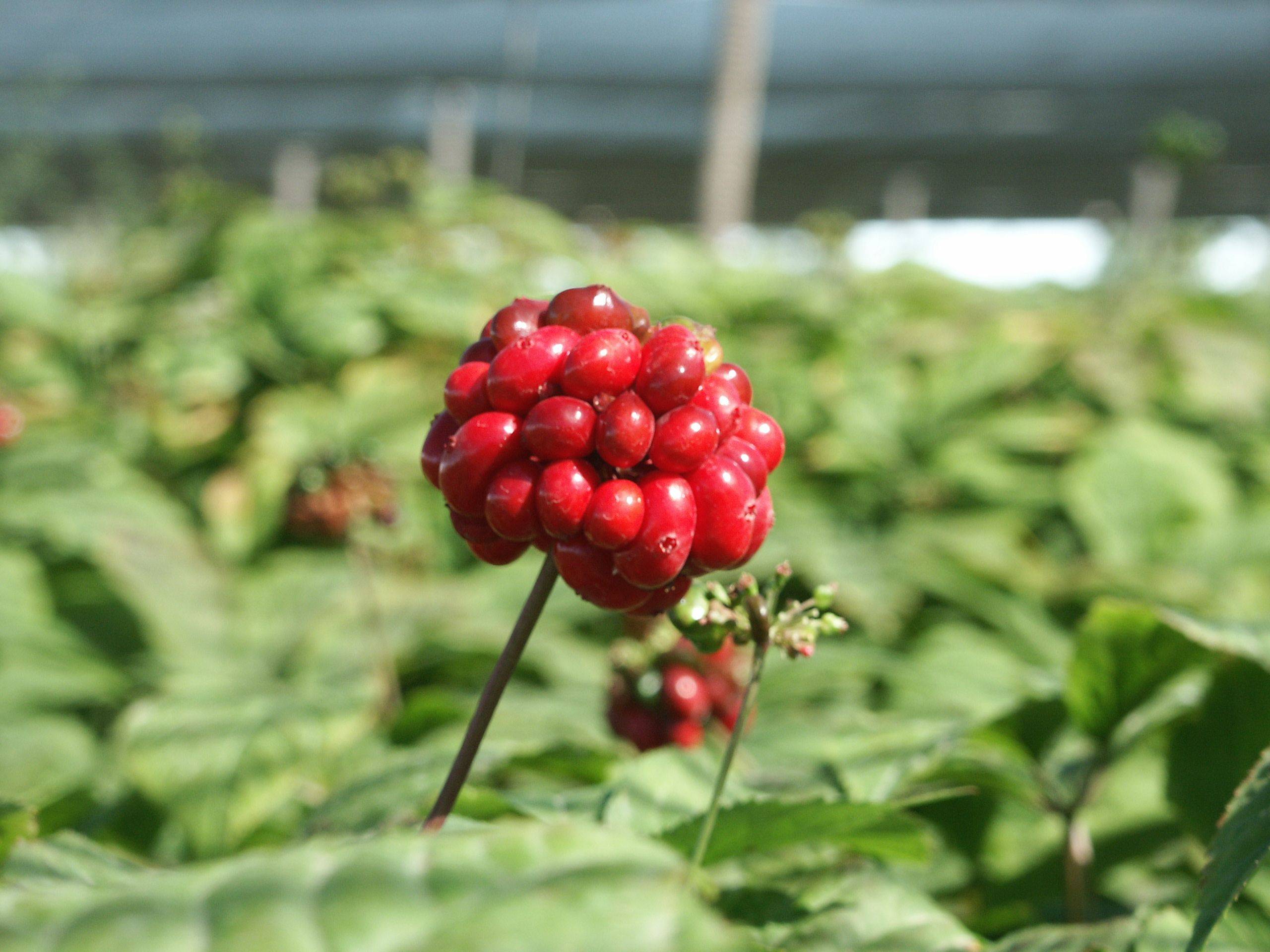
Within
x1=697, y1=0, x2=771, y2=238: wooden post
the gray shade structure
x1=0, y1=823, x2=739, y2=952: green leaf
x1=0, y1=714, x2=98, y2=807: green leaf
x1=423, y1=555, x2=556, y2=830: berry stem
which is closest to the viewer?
x1=0, y1=823, x2=739, y2=952: green leaf

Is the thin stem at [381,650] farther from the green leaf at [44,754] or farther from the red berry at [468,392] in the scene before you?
the red berry at [468,392]

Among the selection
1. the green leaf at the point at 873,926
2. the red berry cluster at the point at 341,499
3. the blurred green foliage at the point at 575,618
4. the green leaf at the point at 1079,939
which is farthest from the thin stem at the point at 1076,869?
the red berry cluster at the point at 341,499

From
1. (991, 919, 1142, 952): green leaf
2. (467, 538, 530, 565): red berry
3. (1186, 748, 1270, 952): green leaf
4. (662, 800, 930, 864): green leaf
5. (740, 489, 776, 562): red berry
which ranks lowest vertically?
(991, 919, 1142, 952): green leaf

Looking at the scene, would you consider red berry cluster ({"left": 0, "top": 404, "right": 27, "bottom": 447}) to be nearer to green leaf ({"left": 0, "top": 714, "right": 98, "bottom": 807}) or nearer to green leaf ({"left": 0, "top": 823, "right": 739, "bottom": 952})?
green leaf ({"left": 0, "top": 714, "right": 98, "bottom": 807})

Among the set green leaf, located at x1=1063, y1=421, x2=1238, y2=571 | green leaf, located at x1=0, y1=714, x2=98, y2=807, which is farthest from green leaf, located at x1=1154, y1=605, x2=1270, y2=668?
green leaf, located at x1=0, y1=714, x2=98, y2=807

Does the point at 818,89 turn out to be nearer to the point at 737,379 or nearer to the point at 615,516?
the point at 737,379

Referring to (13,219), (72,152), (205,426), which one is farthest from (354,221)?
(72,152)

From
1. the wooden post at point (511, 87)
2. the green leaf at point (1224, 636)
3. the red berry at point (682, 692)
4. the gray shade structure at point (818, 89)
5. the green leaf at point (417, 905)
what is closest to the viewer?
the green leaf at point (417, 905)

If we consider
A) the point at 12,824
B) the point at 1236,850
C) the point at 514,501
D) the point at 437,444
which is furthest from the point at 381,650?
the point at 1236,850
